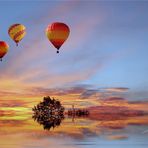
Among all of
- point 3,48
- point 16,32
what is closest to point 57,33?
point 16,32

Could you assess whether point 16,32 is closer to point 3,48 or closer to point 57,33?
point 3,48

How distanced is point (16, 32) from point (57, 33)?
8.45 meters

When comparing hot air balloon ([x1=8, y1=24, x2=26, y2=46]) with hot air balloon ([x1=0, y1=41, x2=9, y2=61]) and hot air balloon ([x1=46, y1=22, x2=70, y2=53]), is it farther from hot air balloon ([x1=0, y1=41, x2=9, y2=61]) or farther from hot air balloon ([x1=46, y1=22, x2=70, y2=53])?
hot air balloon ([x1=46, y1=22, x2=70, y2=53])

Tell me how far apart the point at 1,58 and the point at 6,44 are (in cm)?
236

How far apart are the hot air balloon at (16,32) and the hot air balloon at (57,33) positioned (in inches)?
269

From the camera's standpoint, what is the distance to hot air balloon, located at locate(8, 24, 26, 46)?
82.1m

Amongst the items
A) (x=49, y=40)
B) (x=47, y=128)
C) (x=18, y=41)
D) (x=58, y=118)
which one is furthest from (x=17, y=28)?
(x=58, y=118)

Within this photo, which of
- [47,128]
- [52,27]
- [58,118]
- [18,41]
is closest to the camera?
[52,27]

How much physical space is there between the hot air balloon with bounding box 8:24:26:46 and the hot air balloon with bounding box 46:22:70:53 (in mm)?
6829

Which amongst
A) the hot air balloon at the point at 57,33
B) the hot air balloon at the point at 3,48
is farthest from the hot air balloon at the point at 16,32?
the hot air balloon at the point at 57,33

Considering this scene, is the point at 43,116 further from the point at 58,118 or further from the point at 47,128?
the point at 47,128

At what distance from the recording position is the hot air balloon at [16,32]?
269 ft

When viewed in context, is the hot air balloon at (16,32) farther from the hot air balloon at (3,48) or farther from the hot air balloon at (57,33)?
the hot air balloon at (57,33)

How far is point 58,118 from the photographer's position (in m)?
112
